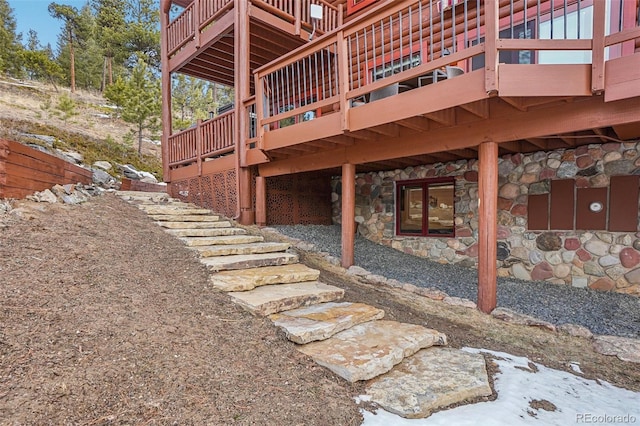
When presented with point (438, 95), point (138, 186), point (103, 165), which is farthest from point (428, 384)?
point (103, 165)

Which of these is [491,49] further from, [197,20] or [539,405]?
[197,20]

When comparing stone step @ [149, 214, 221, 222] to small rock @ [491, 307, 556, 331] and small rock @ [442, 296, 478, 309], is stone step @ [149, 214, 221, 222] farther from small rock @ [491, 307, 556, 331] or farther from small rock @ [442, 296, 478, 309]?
small rock @ [491, 307, 556, 331]

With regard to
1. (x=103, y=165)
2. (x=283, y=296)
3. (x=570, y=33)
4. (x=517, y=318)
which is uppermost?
(x=570, y=33)

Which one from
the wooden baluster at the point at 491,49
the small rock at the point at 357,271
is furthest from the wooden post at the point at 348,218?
the wooden baluster at the point at 491,49

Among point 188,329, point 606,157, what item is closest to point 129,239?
point 188,329

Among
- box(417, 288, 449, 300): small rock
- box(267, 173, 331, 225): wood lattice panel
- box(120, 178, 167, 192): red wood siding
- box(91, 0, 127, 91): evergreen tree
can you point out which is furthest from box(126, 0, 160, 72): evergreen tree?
box(417, 288, 449, 300): small rock

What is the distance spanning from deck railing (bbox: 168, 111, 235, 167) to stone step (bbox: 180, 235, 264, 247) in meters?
1.94

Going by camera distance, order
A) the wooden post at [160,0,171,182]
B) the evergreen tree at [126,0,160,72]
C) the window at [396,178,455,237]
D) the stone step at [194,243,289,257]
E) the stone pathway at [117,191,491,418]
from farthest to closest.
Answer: the evergreen tree at [126,0,160,72] < the wooden post at [160,0,171,182] < the window at [396,178,455,237] < the stone step at [194,243,289,257] < the stone pathway at [117,191,491,418]

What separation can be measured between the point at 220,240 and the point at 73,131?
36.0 ft

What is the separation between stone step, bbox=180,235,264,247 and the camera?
14.2 feet

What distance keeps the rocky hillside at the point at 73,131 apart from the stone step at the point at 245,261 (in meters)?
6.00

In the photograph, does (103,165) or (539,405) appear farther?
(103,165)

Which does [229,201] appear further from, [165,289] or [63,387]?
[63,387]

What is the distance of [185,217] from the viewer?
558 cm
